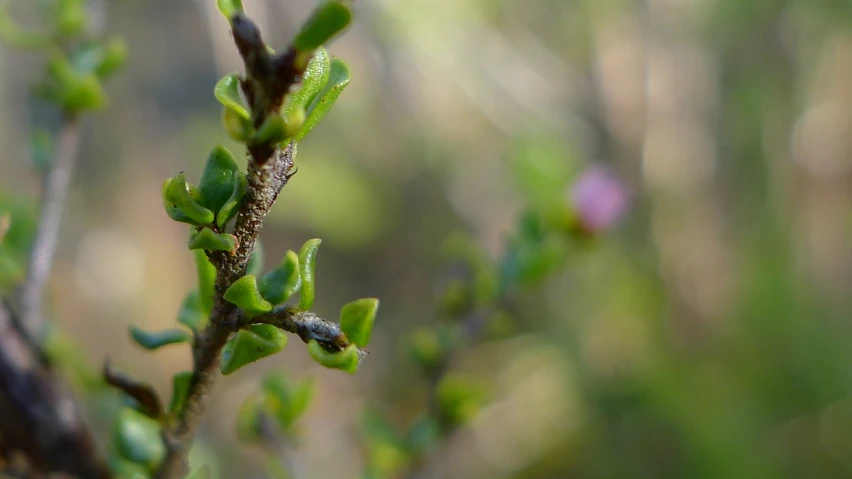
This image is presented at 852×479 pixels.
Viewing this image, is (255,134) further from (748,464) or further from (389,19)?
(389,19)

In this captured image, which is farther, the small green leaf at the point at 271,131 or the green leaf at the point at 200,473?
the green leaf at the point at 200,473

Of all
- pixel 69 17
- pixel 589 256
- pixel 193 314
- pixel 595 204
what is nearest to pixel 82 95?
pixel 69 17

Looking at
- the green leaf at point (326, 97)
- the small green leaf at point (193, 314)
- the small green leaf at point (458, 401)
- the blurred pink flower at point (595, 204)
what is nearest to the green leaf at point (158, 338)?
the small green leaf at point (193, 314)

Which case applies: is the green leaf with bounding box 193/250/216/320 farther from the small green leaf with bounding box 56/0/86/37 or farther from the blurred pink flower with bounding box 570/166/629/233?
the blurred pink flower with bounding box 570/166/629/233

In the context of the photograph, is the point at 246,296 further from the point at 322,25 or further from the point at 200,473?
the point at 200,473

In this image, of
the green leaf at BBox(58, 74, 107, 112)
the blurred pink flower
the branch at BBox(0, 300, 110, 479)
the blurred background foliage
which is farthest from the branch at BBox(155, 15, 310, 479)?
the blurred background foliage

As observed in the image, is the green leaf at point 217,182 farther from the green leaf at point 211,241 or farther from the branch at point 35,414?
the branch at point 35,414
